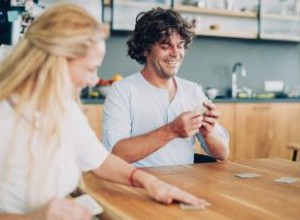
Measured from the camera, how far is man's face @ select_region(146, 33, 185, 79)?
234 cm

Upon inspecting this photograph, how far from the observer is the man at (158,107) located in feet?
6.64

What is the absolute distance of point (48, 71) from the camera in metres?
1.18

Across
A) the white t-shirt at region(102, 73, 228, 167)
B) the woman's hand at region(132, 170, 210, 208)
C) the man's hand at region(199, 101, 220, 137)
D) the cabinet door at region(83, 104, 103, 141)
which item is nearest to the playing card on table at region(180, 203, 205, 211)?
the woman's hand at region(132, 170, 210, 208)

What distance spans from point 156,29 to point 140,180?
3.76 feet

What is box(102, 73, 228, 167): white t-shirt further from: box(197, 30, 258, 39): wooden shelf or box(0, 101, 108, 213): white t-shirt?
box(197, 30, 258, 39): wooden shelf

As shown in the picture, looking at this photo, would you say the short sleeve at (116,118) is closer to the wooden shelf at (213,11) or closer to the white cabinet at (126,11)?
the white cabinet at (126,11)

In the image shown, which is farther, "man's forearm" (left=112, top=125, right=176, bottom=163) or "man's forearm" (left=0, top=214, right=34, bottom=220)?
"man's forearm" (left=112, top=125, right=176, bottom=163)

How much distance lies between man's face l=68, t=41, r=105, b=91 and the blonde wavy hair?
0.02 m

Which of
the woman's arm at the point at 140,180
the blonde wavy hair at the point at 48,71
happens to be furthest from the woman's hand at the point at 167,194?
the blonde wavy hair at the point at 48,71

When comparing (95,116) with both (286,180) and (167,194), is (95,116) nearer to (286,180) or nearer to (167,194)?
(286,180)

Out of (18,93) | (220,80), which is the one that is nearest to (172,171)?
(18,93)

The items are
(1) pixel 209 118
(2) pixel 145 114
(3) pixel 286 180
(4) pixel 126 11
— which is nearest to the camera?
(3) pixel 286 180

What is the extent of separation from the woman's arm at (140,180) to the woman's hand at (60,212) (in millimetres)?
261

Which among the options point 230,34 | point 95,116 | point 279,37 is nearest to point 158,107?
point 95,116
